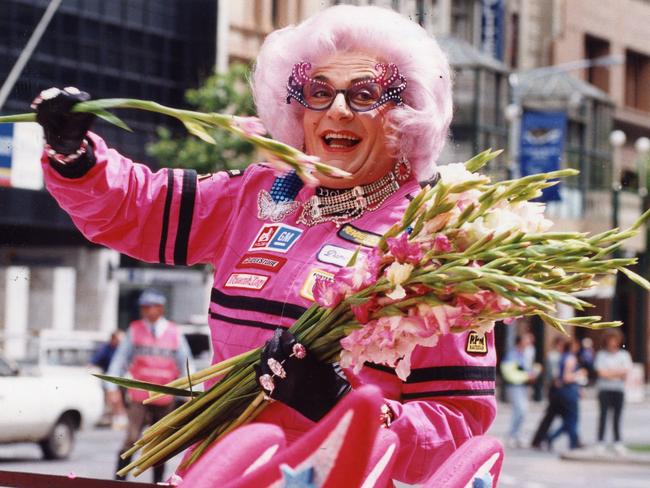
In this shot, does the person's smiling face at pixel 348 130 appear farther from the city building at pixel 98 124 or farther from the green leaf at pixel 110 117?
the city building at pixel 98 124

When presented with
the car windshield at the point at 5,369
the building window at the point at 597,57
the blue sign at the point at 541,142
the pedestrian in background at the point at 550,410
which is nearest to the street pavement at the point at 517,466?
the pedestrian in background at the point at 550,410

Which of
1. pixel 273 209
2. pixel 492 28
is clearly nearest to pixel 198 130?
pixel 273 209

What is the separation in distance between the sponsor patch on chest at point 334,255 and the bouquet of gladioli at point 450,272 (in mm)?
190

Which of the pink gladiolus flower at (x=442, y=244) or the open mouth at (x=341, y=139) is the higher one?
the open mouth at (x=341, y=139)

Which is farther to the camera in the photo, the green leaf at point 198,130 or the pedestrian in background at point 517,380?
the pedestrian in background at point 517,380

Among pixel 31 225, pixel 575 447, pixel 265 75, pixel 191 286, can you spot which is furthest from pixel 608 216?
pixel 265 75

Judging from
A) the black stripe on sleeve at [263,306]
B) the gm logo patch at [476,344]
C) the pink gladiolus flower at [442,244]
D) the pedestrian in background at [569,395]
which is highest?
the pink gladiolus flower at [442,244]

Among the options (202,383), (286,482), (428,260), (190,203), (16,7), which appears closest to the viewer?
(286,482)

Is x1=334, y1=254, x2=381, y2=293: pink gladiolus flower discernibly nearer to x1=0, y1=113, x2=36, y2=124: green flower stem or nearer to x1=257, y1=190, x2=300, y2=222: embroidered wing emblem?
x1=257, y1=190, x2=300, y2=222: embroidered wing emblem

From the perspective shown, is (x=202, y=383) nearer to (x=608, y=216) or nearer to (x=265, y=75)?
(x=265, y=75)

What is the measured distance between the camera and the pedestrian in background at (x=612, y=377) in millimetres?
17484

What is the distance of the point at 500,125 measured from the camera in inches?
1581

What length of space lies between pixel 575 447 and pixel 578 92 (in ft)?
80.7

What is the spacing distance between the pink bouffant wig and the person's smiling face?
0.02m
